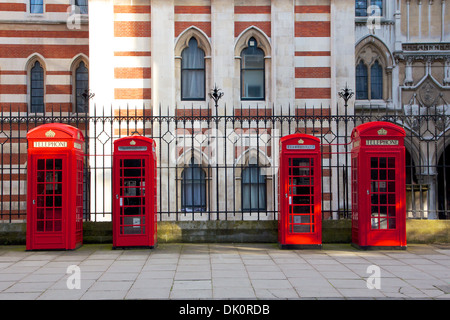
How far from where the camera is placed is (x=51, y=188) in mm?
10109

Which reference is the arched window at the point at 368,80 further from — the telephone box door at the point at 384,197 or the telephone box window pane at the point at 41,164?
the telephone box window pane at the point at 41,164

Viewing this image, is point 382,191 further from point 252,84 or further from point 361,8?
point 361,8

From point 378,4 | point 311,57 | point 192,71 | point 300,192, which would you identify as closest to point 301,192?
point 300,192

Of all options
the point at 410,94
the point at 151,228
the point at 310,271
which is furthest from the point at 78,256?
the point at 410,94

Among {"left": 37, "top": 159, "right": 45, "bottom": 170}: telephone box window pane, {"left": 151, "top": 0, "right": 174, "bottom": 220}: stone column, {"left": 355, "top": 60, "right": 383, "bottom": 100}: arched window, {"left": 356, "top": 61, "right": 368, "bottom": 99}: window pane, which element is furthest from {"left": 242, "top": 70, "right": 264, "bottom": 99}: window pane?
{"left": 37, "top": 159, "right": 45, "bottom": 170}: telephone box window pane

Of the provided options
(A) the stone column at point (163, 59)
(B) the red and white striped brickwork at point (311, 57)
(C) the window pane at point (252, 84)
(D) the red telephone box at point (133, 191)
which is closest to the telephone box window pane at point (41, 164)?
(D) the red telephone box at point (133, 191)

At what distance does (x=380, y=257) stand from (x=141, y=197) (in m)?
4.87

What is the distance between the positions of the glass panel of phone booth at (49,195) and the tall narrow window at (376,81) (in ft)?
55.5

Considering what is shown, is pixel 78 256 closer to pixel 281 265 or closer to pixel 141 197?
pixel 141 197

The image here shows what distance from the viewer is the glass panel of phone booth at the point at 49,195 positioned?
1008cm

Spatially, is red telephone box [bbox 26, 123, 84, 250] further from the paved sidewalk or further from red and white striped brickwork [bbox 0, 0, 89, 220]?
red and white striped brickwork [bbox 0, 0, 89, 220]

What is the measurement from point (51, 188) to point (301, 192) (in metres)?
5.12

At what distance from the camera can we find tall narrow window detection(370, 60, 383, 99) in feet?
75.9

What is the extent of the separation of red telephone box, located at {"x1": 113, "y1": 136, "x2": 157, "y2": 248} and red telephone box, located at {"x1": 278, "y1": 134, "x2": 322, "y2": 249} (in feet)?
8.91
